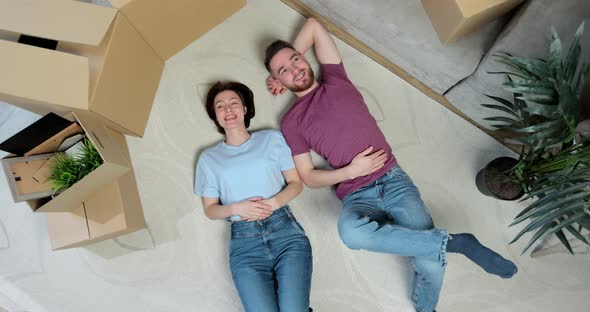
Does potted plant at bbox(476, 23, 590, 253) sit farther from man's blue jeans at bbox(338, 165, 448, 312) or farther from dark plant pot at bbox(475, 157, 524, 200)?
man's blue jeans at bbox(338, 165, 448, 312)

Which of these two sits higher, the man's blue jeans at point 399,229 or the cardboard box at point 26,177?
the cardboard box at point 26,177

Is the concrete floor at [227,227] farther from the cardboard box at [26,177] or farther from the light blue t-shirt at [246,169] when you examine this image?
the cardboard box at [26,177]

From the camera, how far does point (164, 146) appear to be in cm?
195

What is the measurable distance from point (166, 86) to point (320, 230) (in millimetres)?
940

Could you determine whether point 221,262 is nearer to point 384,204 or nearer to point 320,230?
point 320,230

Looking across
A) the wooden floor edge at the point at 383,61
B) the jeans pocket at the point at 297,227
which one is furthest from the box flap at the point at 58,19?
the jeans pocket at the point at 297,227

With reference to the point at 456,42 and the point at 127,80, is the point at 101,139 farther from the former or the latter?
the point at 456,42

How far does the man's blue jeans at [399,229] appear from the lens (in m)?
1.64

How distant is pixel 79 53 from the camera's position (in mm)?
1490

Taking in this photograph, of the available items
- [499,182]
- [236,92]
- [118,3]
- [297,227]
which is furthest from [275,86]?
[499,182]

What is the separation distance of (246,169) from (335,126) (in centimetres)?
40

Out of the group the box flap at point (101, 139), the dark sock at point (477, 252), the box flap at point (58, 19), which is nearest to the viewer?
the box flap at point (58, 19)

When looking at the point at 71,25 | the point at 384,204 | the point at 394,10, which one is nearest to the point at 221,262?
the point at 384,204

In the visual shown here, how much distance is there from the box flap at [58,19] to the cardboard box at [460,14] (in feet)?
3.56
